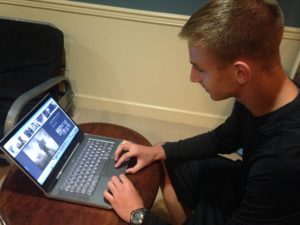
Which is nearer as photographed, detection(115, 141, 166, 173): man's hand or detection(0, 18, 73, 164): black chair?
detection(115, 141, 166, 173): man's hand

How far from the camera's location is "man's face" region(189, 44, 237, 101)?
2.88 ft

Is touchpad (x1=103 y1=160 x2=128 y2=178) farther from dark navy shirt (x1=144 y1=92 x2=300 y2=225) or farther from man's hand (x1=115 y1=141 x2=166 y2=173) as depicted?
dark navy shirt (x1=144 y1=92 x2=300 y2=225)

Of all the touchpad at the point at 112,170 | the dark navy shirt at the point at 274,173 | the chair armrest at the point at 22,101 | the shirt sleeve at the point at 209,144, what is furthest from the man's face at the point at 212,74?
the chair armrest at the point at 22,101

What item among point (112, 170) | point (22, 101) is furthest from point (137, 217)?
point (22, 101)

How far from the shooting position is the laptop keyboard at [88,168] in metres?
1.01

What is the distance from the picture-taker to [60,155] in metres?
1.09

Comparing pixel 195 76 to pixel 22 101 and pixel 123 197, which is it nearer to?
pixel 123 197

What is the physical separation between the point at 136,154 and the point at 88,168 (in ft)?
0.56

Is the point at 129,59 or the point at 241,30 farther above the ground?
the point at 241,30

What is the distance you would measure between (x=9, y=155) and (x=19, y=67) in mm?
1174

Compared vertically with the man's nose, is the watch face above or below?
below

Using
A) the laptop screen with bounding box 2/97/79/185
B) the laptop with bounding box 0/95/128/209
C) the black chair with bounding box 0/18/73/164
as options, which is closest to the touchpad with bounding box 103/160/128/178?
the laptop with bounding box 0/95/128/209

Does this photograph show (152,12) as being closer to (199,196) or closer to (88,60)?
(88,60)

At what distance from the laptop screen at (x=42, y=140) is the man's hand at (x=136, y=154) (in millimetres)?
188
